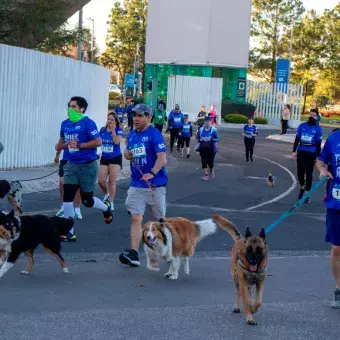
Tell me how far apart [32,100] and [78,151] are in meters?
9.86

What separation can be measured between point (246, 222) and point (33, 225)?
5618mm

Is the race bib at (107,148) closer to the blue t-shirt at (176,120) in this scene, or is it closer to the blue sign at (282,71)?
the blue t-shirt at (176,120)

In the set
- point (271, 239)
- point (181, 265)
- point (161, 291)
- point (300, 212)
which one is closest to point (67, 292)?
point (161, 291)

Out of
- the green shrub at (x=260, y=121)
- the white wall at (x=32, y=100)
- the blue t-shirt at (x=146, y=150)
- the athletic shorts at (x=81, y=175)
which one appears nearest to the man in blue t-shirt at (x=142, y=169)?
the blue t-shirt at (x=146, y=150)

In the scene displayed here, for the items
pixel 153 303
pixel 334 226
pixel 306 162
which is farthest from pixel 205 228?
pixel 306 162

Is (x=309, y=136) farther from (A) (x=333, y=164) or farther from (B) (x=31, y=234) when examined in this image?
(B) (x=31, y=234)

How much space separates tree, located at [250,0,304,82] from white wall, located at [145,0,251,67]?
12.2 metres

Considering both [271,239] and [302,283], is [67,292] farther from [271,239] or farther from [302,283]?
[271,239]

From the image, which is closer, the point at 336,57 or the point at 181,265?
the point at 181,265

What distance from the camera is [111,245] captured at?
10766 millimetres

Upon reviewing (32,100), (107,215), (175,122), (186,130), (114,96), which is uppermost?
(32,100)

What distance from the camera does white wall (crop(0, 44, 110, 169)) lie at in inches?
750

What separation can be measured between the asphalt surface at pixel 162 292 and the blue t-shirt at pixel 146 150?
3.54ft

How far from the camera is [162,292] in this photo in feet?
26.9
